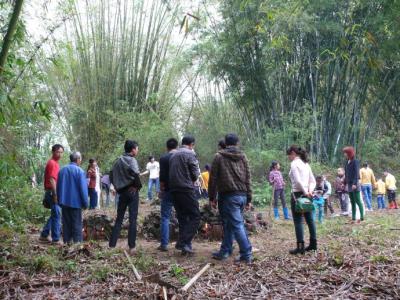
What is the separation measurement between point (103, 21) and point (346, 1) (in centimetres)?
686

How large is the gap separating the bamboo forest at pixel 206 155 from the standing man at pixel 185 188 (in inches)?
0.6

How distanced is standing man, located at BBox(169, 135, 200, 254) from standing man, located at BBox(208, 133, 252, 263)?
345mm

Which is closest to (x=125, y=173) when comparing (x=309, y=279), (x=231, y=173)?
(x=231, y=173)

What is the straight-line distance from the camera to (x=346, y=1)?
974 centimetres

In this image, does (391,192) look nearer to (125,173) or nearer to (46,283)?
(125,173)

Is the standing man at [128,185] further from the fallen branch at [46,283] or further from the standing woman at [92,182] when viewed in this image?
the standing woman at [92,182]

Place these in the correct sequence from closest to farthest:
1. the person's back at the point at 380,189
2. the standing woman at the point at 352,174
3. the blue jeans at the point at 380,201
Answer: the standing woman at the point at 352,174
the person's back at the point at 380,189
the blue jeans at the point at 380,201

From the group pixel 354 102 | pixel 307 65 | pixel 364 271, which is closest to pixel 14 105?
pixel 364 271

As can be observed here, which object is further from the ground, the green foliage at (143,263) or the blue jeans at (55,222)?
the blue jeans at (55,222)

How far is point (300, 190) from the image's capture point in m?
4.60

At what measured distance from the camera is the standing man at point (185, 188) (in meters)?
4.73

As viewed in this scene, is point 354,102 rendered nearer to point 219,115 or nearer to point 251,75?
point 251,75

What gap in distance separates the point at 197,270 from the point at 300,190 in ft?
4.46

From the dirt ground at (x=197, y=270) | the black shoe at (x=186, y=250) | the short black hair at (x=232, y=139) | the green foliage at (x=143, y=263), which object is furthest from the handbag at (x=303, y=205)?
the green foliage at (x=143, y=263)
